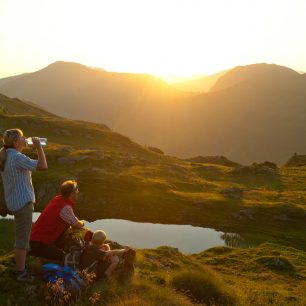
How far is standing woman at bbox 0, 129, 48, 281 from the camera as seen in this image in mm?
12180

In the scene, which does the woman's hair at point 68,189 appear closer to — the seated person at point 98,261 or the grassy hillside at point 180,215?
the seated person at point 98,261

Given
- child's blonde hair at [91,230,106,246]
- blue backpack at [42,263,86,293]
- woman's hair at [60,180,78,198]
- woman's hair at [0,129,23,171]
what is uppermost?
woman's hair at [0,129,23,171]

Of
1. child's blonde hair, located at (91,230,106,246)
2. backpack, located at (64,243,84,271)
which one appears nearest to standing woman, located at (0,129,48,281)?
backpack, located at (64,243,84,271)

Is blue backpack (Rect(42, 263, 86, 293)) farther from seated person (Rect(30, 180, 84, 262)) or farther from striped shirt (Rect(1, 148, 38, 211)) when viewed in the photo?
striped shirt (Rect(1, 148, 38, 211))

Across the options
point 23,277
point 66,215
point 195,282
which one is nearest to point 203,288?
point 195,282

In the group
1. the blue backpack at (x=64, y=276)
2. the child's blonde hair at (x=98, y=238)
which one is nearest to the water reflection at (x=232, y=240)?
the child's blonde hair at (x=98, y=238)

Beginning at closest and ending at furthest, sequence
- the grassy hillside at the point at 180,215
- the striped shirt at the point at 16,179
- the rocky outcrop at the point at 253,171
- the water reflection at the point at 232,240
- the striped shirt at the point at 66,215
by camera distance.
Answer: the striped shirt at the point at 16,179 < the striped shirt at the point at 66,215 < the grassy hillside at the point at 180,215 < the water reflection at the point at 232,240 < the rocky outcrop at the point at 253,171

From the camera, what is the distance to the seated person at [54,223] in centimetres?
1393

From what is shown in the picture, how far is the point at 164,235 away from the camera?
47156 mm

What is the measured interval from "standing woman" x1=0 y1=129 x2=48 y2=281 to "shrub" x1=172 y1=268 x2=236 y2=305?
7.55 m

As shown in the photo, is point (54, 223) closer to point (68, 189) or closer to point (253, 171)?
point (68, 189)

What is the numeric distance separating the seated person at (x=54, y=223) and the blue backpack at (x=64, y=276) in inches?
34.8

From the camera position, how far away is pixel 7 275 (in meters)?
13.2

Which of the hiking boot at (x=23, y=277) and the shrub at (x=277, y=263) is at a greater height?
the hiking boot at (x=23, y=277)
